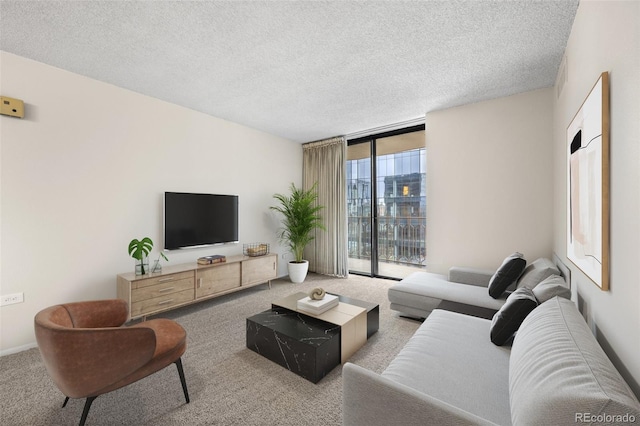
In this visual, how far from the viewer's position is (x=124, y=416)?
65.1 inches

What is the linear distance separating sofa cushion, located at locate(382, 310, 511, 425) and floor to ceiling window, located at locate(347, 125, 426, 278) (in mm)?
2891

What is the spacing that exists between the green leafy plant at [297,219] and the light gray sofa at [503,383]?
3.31 m

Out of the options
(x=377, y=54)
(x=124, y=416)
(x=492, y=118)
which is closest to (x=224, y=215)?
(x=124, y=416)

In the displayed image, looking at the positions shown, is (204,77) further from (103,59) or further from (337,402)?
(337,402)

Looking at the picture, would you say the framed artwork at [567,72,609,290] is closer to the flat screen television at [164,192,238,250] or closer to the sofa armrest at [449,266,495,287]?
the sofa armrest at [449,266,495,287]

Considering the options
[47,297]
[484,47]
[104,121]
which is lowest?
[47,297]

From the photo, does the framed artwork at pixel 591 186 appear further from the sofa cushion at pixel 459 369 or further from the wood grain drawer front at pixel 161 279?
the wood grain drawer front at pixel 161 279

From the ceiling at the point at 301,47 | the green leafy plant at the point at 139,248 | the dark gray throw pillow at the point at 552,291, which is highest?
the ceiling at the point at 301,47

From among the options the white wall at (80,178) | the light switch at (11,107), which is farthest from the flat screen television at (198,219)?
the light switch at (11,107)

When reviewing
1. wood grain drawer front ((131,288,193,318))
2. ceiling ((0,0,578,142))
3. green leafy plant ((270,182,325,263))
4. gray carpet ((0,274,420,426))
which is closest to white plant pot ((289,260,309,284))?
green leafy plant ((270,182,325,263))

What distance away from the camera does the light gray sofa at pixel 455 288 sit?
2.45 metres

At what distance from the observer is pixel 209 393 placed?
1866mm

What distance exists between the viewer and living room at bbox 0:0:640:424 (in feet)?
5.60

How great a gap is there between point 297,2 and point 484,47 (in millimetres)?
1679
